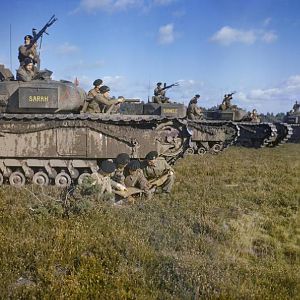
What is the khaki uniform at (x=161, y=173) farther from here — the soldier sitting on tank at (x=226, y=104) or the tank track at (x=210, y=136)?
the soldier sitting on tank at (x=226, y=104)

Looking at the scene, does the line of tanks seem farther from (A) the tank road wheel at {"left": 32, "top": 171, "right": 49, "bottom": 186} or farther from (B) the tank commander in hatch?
(B) the tank commander in hatch

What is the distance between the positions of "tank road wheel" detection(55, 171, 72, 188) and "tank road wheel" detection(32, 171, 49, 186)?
266 millimetres

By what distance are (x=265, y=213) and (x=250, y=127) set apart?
52.5 feet

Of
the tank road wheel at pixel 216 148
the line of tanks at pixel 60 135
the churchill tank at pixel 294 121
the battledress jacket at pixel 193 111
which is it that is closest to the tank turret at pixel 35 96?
the line of tanks at pixel 60 135

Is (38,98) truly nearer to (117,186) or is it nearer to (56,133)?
(56,133)

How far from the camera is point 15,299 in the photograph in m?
4.06

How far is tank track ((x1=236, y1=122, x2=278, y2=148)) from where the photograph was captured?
73.7 feet

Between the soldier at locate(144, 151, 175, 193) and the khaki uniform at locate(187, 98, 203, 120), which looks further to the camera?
the khaki uniform at locate(187, 98, 203, 120)

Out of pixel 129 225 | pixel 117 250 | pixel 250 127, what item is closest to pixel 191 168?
pixel 129 225

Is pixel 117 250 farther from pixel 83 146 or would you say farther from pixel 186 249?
pixel 83 146

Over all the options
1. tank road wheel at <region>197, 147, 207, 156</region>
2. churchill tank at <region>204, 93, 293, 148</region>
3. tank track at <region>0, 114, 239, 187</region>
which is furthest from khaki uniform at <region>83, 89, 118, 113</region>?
churchill tank at <region>204, 93, 293, 148</region>

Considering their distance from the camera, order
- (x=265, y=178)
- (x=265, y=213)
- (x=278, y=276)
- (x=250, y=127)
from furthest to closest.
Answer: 1. (x=250, y=127)
2. (x=265, y=178)
3. (x=265, y=213)
4. (x=278, y=276)

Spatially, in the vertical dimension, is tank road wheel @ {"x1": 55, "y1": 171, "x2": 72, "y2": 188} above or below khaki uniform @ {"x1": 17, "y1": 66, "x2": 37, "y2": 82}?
below

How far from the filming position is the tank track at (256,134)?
73.7 feet
